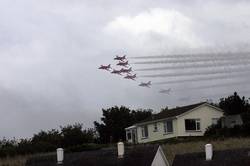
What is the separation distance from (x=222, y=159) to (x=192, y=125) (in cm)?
5536

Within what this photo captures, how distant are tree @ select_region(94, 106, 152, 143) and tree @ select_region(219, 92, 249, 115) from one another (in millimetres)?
18260

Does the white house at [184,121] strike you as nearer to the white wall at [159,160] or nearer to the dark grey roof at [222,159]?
the white wall at [159,160]

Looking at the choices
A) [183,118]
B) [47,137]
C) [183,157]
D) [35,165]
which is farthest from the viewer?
[47,137]

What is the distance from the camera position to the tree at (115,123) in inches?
3986

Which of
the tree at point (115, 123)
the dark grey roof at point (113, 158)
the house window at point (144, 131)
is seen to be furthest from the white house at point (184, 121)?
the dark grey roof at point (113, 158)

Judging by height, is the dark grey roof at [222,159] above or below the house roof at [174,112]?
below

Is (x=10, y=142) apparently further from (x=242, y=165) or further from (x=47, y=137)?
(x=242, y=165)

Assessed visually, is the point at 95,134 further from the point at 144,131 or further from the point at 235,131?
the point at 235,131

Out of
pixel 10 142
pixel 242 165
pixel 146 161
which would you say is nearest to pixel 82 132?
pixel 10 142

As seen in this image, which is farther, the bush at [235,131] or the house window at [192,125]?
the house window at [192,125]

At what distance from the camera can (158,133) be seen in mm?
85375

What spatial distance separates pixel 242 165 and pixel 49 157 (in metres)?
14.4

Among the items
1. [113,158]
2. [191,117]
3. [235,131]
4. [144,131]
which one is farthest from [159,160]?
[144,131]

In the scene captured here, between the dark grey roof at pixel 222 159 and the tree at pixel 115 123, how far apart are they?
6893 cm
